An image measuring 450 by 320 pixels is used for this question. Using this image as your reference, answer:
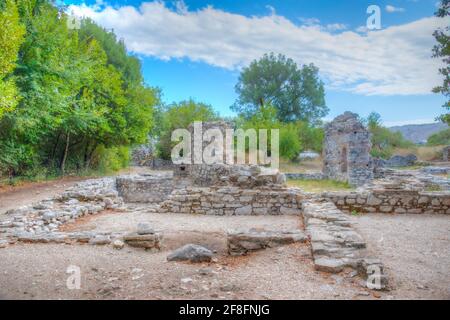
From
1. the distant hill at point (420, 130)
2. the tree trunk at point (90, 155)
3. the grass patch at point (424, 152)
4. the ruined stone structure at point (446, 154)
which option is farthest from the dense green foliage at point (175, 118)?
the distant hill at point (420, 130)

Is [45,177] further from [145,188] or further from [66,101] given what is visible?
[145,188]

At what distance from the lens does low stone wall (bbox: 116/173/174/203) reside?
15.5 meters

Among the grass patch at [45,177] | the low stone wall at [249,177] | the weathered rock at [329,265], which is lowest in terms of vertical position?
the weathered rock at [329,265]

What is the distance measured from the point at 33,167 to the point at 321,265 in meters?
14.6

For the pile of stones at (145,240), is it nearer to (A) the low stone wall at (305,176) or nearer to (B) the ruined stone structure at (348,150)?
(B) the ruined stone structure at (348,150)

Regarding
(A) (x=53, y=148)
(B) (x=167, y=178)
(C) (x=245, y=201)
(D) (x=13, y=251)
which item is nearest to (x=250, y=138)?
(B) (x=167, y=178)

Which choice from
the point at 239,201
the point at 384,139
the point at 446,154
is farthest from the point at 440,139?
the point at 239,201

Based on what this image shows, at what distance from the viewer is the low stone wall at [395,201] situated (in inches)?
318

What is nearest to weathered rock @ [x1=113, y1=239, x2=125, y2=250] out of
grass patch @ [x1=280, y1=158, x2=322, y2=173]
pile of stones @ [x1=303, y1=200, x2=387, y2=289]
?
pile of stones @ [x1=303, y1=200, x2=387, y2=289]

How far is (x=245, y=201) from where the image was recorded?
9008mm

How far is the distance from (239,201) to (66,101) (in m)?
9.10

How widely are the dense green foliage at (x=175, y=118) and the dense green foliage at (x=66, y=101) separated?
4.71 m

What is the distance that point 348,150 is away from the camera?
17609 mm

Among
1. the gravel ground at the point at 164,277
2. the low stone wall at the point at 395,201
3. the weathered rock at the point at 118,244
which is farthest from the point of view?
the low stone wall at the point at 395,201
